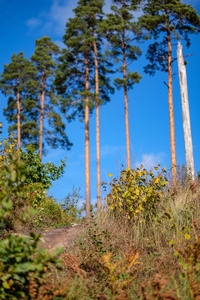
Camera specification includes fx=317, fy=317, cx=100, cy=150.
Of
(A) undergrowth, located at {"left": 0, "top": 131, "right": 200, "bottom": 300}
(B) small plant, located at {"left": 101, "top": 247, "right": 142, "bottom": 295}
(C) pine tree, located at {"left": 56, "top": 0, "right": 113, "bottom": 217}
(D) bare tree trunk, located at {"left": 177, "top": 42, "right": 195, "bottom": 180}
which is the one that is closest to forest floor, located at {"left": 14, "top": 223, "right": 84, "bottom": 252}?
(A) undergrowth, located at {"left": 0, "top": 131, "right": 200, "bottom": 300}

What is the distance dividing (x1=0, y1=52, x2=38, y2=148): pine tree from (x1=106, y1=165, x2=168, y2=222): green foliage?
17.9 m

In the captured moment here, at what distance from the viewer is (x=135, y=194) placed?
620 centimetres

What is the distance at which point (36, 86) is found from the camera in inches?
982

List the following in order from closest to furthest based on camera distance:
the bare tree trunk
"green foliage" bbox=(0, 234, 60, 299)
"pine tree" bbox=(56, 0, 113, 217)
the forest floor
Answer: "green foliage" bbox=(0, 234, 60, 299) < the forest floor < the bare tree trunk < "pine tree" bbox=(56, 0, 113, 217)

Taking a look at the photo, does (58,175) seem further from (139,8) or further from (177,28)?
(139,8)

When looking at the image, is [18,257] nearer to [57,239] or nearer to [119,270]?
[119,270]

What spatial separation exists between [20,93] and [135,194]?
71.6 feet

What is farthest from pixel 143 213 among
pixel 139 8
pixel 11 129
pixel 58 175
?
pixel 11 129

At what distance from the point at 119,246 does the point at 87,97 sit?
15537 mm

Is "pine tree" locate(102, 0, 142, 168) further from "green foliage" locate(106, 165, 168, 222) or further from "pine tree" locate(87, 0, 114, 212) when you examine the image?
"green foliage" locate(106, 165, 168, 222)

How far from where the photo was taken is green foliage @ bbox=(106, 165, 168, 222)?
6.11 m

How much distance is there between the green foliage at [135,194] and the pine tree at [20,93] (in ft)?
58.7

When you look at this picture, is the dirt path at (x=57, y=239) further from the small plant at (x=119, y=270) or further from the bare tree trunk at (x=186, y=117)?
the bare tree trunk at (x=186, y=117)

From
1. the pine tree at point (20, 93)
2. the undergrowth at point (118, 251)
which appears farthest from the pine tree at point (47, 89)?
the undergrowth at point (118, 251)
